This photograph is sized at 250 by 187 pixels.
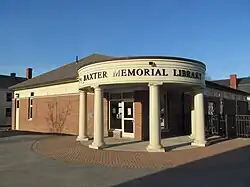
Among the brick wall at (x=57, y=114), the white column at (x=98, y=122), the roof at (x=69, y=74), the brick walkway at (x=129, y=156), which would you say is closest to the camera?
the brick walkway at (x=129, y=156)

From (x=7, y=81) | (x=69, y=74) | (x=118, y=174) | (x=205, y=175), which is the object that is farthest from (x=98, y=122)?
(x=7, y=81)

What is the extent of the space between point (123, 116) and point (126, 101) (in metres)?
0.94

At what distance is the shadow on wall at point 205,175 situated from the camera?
7.43 m

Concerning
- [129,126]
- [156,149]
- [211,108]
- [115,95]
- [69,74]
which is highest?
[69,74]

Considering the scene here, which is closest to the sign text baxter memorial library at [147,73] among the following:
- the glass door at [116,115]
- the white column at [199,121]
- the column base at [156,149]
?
the white column at [199,121]

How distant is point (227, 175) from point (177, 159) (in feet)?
8.68

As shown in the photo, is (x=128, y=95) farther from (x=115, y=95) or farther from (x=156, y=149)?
(x=156, y=149)

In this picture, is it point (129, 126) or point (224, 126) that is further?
point (224, 126)

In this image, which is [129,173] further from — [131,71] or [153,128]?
[131,71]

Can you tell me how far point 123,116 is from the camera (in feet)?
59.3

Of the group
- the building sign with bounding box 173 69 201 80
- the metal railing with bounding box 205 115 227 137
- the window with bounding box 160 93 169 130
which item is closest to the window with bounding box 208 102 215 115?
the metal railing with bounding box 205 115 227 137

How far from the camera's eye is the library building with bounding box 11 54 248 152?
12.9 metres

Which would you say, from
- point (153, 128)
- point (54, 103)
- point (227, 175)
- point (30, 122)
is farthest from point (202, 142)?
point (30, 122)

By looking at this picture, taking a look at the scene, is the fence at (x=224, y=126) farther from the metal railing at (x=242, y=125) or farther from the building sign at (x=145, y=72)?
the building sign at (x=145, y=72)
